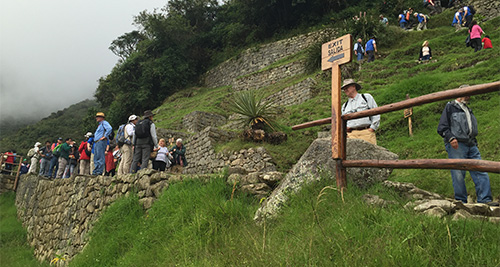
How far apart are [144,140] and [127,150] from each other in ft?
2.99

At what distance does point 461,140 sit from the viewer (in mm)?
3939

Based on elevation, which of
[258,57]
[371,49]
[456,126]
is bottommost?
[456,126]

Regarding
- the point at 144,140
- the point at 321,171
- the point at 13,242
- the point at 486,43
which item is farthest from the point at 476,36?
the point at 13,242

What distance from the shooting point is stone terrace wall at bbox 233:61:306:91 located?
1951 centimetres

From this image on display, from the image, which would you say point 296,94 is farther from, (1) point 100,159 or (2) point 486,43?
(1) point 100,159

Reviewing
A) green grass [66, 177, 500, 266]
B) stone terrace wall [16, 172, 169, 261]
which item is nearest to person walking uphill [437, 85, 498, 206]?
green grass [66, 177, 500, 266]

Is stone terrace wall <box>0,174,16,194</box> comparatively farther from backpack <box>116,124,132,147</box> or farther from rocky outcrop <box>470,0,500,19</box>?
rocky outcrop <box>470,0,500,19</box>

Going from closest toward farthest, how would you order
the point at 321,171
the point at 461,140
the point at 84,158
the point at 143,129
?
the point at 321,171 < the point at 461,140 < the point at 143,129 < the point at 84,158

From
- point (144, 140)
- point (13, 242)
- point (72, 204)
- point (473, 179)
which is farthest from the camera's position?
point (13, 242)

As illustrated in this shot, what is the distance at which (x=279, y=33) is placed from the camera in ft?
87.8

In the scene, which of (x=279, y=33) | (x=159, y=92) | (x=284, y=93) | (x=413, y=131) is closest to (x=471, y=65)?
(x=413, y=131)

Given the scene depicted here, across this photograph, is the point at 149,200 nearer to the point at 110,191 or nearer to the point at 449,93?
the point at 110,191

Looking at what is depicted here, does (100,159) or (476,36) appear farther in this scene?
(476,36)

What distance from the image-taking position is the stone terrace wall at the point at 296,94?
13.8 meters
